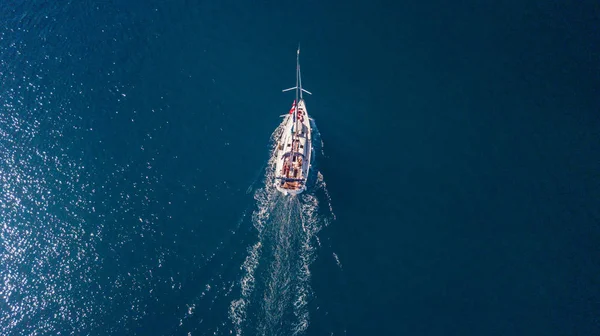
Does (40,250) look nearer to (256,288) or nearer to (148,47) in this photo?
(256,288)

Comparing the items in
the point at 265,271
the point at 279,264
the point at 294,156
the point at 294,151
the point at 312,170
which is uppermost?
the point at 294,151

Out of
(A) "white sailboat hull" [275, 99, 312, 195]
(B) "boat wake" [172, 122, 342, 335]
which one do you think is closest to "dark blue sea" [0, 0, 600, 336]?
(B) "boat wake" [172, 122, 342, 335]

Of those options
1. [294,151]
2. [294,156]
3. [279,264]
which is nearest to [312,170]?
[294,156]

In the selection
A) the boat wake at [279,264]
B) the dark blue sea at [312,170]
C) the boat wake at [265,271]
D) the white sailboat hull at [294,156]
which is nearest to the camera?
the boat wake at [279,264]

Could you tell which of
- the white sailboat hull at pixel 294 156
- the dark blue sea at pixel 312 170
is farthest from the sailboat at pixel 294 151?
the dark blue sea at pixel 312 170

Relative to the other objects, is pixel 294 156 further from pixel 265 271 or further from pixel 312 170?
pixel 265 271

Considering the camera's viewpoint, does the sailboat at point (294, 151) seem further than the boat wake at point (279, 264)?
Yes

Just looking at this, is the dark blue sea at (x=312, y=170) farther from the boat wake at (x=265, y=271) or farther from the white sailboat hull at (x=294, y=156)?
the white sailboat hull at (x=294, y=156)
